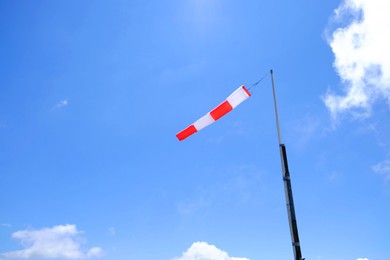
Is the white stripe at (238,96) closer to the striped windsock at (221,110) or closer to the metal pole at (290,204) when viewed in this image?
the striped windsock at (221,110)

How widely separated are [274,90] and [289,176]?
12.8 feet

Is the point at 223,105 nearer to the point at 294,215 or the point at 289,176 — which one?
the point at 289,176

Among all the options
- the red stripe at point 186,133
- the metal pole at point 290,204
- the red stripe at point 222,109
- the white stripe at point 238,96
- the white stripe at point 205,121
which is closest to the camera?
the metal pole at point 290,204

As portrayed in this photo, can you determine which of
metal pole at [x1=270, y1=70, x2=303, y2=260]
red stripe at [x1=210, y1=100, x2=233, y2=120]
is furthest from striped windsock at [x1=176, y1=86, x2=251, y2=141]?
metal pole at [x1=270, y1=70, x2=303, y2=260]

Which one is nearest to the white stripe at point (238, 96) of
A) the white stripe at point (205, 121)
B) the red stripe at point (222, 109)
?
the red stripe at point (222, 109)

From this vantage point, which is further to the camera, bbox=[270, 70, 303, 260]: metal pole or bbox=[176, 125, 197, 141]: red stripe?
bbox=[176, 125, 197, 141]: red stripe

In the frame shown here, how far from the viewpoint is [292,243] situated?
409 inches

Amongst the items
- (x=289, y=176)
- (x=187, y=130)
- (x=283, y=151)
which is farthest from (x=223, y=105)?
(x=289, y=176)

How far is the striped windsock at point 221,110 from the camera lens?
13.7 meters

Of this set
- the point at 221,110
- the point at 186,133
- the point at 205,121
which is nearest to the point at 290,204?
the point at 221,110

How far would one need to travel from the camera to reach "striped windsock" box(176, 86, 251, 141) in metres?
13.7

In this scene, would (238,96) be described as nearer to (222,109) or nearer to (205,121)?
(222,109)

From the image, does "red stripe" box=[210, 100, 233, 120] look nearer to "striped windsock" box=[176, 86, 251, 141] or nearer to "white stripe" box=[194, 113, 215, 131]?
"striped windsock" box=[176, 86, 251, 141]

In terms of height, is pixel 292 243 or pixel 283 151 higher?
pixel 283 151
